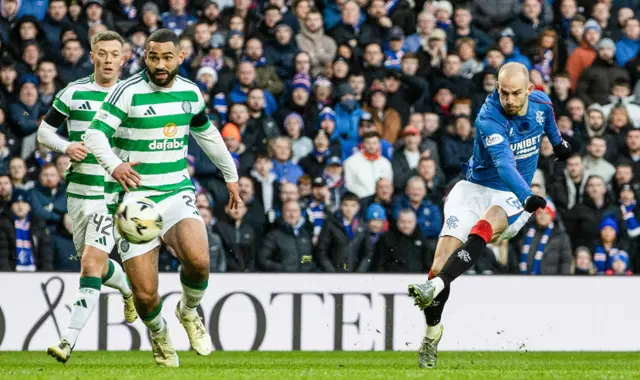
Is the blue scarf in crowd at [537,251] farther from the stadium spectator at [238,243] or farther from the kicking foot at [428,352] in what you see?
the kicking foot at [428,352]

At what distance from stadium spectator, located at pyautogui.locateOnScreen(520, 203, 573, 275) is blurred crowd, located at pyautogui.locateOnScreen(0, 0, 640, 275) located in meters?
0.02

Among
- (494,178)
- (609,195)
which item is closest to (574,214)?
(609,195)

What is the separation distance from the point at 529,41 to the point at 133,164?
33.5ft

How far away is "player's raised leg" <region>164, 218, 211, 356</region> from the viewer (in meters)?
9.70

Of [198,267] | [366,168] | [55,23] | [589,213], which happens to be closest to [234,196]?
[198,267]

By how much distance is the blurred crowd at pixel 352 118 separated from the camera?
15.0m

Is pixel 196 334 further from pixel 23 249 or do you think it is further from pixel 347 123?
pixel 347 123

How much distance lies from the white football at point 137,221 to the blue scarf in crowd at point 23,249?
17.1ft

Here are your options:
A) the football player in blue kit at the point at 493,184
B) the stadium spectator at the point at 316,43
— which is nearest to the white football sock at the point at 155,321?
the football player in blue kit at the point at 493,184

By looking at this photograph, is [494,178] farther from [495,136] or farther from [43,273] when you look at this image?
[43,273]

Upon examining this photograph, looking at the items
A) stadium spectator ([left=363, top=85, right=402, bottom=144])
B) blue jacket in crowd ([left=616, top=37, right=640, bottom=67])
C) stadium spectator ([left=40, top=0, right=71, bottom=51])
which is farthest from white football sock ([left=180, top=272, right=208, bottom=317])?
blue jacket in crowd ([left=616, top=37, right=640, bottom=67])

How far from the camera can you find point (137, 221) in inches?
371

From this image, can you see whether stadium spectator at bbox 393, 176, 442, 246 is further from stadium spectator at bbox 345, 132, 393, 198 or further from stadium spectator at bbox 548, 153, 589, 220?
stadium spectator at bbox 548, 153, 589, 220

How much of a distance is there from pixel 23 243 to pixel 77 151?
14.9ft
